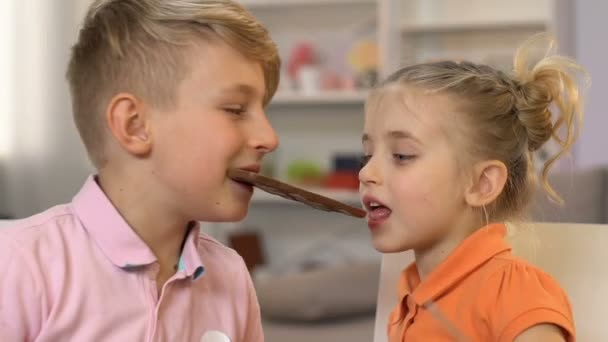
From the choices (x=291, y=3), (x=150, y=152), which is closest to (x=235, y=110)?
(x=150, y=152)

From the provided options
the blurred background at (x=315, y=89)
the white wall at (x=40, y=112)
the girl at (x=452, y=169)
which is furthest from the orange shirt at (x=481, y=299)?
the white wall at (x=40, y=112)

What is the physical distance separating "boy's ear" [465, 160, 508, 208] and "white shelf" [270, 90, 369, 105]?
271 centimetres

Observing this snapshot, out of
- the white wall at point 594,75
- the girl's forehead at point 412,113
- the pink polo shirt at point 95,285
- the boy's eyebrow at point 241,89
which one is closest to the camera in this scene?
the pink polo shirt at point 95,285

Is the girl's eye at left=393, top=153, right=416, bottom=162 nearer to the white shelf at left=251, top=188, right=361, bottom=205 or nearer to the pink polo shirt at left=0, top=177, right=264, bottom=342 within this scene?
the pink polo shirt at left=0, top=177, right=264, bottom=342

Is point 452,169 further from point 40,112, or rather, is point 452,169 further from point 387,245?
point 40,112

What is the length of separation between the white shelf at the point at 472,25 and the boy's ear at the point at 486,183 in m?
2.74

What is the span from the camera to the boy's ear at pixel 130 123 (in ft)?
3.64

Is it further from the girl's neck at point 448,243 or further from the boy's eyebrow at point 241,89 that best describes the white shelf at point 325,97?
the boy's eyebrow at point 241,89

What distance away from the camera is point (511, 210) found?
1311 millimetres

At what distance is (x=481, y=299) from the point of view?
3.77 feet

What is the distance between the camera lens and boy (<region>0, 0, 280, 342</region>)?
1.09 m

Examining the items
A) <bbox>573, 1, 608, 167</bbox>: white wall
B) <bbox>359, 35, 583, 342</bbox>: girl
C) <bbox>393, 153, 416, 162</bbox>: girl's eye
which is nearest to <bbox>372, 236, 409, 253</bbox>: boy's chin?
<bbox>359, 35, 583, 342</bbox>: girl

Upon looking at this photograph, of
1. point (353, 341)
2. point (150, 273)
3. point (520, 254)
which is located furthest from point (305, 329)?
point (150, 273)

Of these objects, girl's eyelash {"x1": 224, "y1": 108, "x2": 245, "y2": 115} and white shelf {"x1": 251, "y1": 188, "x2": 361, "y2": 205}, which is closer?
girl's eyelash {"x1": 224, "y1": 108, "x2": 245, "y2": 115}
